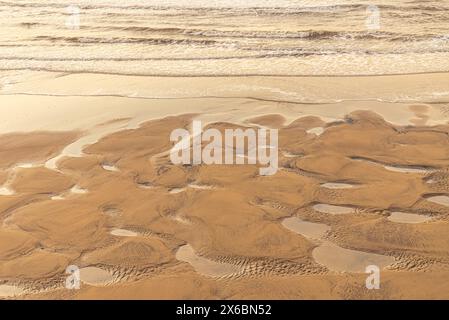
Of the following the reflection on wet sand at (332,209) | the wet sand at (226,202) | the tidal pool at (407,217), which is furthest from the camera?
the reflection on wet sand at (332,209)

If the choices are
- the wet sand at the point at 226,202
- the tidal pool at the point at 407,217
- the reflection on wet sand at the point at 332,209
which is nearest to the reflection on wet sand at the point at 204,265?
the wet sand at the point at 226,202

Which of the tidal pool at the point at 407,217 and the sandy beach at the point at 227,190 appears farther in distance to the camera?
the tidal pool at the point at 407,217

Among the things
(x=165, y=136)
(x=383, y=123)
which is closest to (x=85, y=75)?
(x=165, y=136)

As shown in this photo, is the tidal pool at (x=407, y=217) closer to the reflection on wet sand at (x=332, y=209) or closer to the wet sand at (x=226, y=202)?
the wet sand at (x=226, y=202)

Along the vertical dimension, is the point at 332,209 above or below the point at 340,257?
above

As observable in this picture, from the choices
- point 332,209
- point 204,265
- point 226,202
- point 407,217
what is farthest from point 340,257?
point 226,202

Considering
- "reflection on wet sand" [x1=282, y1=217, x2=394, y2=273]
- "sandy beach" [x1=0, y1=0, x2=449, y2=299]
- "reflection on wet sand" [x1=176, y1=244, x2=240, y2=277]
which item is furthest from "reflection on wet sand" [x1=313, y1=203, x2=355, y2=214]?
"reflection on wet sand" [x1=176, y1=244, x2=240, y2=277]

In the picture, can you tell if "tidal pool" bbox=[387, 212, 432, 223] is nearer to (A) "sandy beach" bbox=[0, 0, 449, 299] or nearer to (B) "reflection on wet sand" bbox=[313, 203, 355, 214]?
(A) "sandy beach" bbox=[0, 0, 449, 299]

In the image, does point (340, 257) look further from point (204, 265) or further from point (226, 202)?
point (226, 202)
